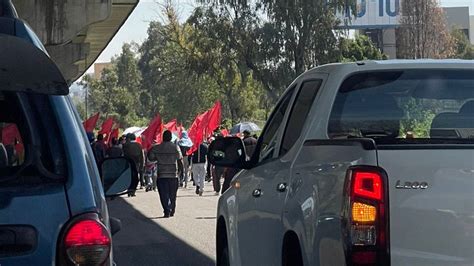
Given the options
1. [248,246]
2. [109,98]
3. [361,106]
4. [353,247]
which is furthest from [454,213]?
[109,98]

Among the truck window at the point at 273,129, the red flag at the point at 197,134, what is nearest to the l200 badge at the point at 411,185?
the truck window at the point at 273,129

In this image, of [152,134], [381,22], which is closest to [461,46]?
[381,22]

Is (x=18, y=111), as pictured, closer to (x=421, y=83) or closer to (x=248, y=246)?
(x=421, y=83)

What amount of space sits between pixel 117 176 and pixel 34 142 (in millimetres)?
820

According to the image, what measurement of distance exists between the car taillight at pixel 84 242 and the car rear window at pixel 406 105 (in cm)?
220

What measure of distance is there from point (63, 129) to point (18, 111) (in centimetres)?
38

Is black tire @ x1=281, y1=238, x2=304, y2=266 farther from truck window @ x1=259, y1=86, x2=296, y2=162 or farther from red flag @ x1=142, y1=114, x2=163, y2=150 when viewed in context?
red flag @ x1=142, y1=114, x2=163, y2=150

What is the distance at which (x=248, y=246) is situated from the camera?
23.1 ft

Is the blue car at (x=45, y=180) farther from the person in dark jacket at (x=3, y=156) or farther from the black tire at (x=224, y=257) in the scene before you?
the black tire at (x=224, y=257)

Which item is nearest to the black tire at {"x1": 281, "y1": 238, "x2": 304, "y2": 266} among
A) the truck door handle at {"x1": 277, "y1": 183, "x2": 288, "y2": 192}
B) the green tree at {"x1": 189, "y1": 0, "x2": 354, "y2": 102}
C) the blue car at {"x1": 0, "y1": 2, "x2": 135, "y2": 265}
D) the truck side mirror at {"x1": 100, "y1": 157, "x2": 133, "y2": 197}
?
the truck door handle at {"x1": 277, "y1": 183, "x2": 288, "y2": 192}

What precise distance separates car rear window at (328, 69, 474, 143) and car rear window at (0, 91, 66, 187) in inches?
81.2

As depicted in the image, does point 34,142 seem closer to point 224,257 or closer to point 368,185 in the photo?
point 368,185

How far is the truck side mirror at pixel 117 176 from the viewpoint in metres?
4.84

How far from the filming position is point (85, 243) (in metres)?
3.82
